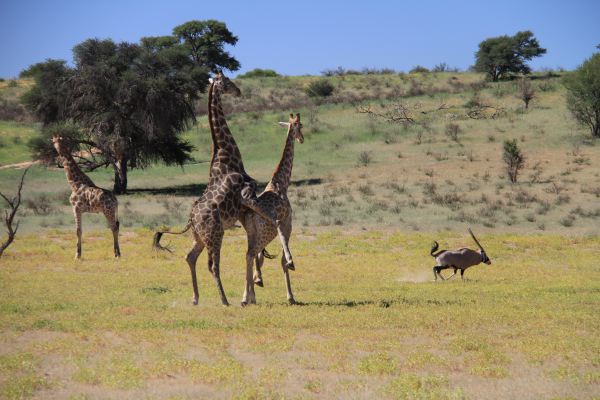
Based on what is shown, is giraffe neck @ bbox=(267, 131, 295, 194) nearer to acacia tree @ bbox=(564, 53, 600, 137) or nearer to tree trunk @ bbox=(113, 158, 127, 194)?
tree trunk @ bbox=(113, 158, 127, 194)

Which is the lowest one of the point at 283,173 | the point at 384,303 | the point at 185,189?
the point at 384,303

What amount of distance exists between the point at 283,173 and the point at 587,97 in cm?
3618

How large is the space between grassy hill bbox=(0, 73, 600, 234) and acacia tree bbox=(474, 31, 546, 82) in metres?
6.79

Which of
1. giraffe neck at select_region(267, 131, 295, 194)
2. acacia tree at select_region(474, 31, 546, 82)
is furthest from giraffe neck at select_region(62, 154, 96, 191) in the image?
acacia tree at select_region(474, 31, 546, 82)

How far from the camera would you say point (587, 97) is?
1761 inches

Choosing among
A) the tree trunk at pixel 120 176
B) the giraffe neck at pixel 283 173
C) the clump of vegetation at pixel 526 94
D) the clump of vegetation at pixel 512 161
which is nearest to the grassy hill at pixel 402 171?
the clump of vegetation at pixel 512 161

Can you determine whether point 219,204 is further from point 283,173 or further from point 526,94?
point 526,94

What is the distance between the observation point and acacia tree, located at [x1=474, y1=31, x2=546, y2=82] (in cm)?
7181

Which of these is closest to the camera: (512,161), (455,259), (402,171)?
(455,259)

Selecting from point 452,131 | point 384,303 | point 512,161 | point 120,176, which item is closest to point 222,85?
point 384,303

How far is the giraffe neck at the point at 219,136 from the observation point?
12758 millimetres

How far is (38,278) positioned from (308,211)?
1599 centimetres

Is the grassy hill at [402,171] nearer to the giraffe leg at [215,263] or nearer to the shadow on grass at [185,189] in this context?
the shadow on grass at [185,189]

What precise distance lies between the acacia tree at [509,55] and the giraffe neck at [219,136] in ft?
203
